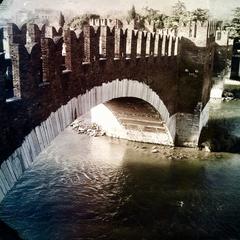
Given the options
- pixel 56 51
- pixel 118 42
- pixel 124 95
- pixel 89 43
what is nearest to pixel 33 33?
pixel 56 51

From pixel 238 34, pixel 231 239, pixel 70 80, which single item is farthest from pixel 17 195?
pixel 238 34

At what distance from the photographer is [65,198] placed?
1216 cm

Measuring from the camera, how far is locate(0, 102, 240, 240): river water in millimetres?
10594

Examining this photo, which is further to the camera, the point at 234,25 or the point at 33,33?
the point at 234,25

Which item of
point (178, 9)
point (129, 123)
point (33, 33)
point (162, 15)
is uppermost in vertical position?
point (178, 9)

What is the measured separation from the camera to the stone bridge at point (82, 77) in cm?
632

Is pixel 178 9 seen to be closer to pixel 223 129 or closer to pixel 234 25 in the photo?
pixel 234 25

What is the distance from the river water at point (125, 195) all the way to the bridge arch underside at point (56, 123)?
125 inches

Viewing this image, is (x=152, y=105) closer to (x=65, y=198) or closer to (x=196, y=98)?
(x=196, y=98)

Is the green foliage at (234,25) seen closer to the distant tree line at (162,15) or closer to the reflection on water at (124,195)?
the distant tree line at (162,15)

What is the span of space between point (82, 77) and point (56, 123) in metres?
1.52

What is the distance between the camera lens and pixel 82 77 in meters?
8.80

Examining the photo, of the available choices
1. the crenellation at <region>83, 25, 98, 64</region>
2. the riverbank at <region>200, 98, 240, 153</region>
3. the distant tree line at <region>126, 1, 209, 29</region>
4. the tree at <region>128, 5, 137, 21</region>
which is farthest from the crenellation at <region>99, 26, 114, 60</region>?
A: the tree at <region>128, 5, 137, 21</region>

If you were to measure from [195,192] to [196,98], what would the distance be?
4.99 m
